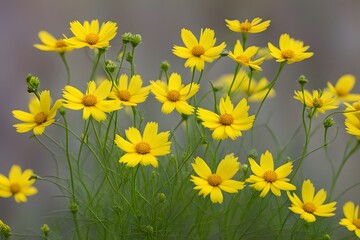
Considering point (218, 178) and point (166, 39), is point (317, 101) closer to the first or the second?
point (218, 178)

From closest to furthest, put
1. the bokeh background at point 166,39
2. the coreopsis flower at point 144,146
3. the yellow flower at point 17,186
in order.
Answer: the coreopsis flower at point 144,146 < the yellow flower at point 17,186 < the bokeh background at point 166,39

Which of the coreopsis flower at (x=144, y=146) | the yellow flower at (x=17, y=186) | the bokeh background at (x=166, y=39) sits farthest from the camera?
the bokeh background at (x=166, y=39)

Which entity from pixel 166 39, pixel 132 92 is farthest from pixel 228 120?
pixel 166 39

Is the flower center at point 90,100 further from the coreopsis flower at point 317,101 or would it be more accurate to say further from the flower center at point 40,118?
the coreopsis flower at point 317,101

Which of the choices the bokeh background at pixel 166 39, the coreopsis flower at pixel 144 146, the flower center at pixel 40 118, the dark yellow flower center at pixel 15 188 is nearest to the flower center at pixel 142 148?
the coreopsis flower at pixel 144 146

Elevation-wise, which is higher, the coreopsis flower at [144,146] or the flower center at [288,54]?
the flower center at [288,54]

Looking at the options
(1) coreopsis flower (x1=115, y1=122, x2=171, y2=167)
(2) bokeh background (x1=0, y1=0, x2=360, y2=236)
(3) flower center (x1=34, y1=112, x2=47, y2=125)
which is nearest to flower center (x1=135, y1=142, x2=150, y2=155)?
(1) coreopsis flower (x1=115, y1=122, x2=171, y2=167)
